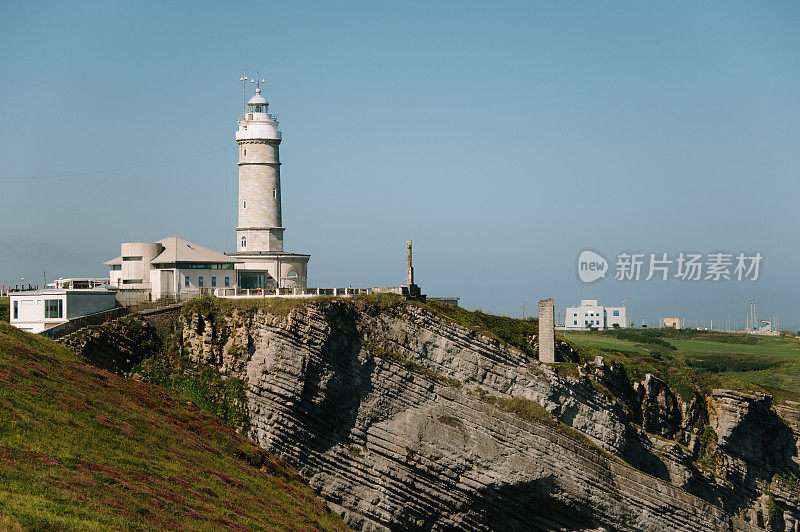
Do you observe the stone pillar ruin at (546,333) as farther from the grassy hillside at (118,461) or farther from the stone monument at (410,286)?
the grassy hillside at (118,461)

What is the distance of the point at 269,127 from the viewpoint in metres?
57.3

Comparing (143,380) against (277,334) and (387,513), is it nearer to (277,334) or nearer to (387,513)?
(277,334)

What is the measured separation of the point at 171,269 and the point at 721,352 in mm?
93933

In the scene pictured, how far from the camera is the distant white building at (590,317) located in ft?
594

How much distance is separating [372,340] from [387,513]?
9659 millimetres

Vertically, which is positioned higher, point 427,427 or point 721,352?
point 427,427

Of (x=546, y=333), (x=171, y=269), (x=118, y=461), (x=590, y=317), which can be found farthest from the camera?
(x=590, y=317)

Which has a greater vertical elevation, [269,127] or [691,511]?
[269,127]

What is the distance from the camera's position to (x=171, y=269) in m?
49.0

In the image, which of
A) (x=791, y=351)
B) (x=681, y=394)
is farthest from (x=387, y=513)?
(x=791, y=351)

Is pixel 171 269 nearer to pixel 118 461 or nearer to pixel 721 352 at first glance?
pixel 118 461

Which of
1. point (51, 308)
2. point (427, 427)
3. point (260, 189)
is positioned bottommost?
point (427, 427)

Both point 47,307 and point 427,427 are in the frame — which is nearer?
point 427,427

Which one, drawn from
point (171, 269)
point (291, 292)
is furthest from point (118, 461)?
point (171, 269)
